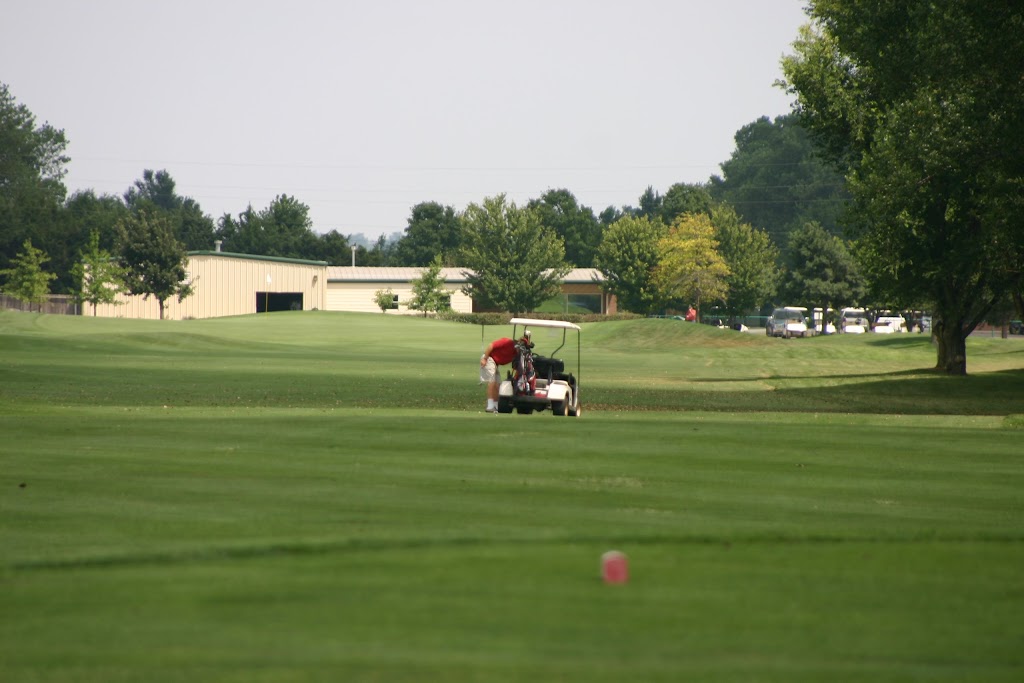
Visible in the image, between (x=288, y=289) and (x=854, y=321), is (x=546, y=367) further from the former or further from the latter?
(x=854, y=321)

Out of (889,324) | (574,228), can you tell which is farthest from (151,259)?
(574,228)

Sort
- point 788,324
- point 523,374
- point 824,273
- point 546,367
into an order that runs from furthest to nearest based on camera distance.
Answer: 1. point 788,324
2. point 824,273
3. point 546,367
4. point 523,374

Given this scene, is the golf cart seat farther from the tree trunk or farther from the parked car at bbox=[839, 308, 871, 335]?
the parked car at bbox=[839, 308, 871, 335]

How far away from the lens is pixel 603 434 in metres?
17.3

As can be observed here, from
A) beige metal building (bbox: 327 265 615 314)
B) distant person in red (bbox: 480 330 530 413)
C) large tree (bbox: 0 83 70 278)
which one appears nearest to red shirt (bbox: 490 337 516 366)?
distant person in red (bbox: 480 330 530 413)

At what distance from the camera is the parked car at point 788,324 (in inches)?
3969

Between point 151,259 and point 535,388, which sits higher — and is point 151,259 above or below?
above

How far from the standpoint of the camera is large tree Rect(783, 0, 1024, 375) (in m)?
32.3

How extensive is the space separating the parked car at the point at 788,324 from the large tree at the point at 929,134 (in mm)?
48193

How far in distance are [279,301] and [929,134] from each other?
81070 mm

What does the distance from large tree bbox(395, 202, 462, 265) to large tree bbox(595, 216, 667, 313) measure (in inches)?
2066

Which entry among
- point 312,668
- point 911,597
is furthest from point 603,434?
point 312,668

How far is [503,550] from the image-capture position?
8523 millimetres

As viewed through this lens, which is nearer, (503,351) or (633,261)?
(503,351)
